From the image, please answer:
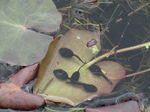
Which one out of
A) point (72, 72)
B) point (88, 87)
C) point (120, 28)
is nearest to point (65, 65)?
point (72, 72)

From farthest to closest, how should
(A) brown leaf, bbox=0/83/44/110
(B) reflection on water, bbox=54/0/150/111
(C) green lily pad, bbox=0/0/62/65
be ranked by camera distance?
(B) reflection on water, bbox=54/0/150/111 < (C) green lily pad, bbox=0/0/62/65 < (A) brown leaf, bbox=0/83/44/110

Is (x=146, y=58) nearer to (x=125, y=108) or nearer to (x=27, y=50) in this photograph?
(x=125, y=108)

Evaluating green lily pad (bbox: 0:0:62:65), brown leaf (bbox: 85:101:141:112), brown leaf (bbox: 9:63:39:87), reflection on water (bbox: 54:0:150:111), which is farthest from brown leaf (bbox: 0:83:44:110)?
reflection on water (bbox: 54:0:150:111)

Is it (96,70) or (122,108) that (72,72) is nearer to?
(96,70)

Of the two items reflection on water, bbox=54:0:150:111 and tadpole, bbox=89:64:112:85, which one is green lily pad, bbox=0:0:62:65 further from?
tadpole, bbox=89:64:112:85

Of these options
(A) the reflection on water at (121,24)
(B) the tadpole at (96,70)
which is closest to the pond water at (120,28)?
(A) the reflection on water at (121,24)

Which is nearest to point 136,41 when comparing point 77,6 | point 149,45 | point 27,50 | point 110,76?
point 149,45
